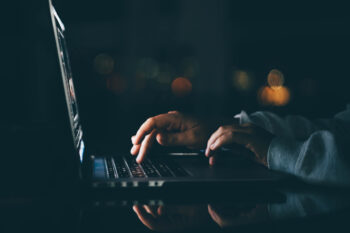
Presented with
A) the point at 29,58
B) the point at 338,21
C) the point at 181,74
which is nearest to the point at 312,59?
the point at 338,21

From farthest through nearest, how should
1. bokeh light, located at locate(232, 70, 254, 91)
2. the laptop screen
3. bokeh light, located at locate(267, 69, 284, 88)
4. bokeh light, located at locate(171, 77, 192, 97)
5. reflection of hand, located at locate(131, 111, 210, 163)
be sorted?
bokeh light, located at locate(267, 69, 284, 88) → bokeh light, located at locate(232, 70, 254, 91) → bokeh light, located at locate(171, 77, 192, 97) → reflection of hand, located at locate(131, 111, 210, 163) → the laptop screen

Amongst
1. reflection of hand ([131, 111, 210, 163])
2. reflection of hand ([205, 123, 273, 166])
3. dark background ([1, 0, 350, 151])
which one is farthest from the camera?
dark background ([1, 0, 350, 151])

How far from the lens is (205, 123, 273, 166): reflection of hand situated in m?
1.04

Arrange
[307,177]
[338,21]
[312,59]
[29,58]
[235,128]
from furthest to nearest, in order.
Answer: [312,59]
[338,21]
[29,58]
[235,128]
[307,177]

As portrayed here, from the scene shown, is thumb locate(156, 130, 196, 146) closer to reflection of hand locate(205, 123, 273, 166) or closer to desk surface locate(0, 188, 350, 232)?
reflection of hand locate(205, 123, 273, 166)

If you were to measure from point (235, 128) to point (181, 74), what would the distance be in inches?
170

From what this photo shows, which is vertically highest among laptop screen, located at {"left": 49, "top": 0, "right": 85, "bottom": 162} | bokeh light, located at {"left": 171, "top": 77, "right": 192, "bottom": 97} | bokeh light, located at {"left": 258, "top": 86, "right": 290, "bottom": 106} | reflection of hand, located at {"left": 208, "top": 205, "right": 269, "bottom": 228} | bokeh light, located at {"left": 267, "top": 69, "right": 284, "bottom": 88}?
laptop screen, located at {"left": 49, "top": 0, "right": 85, "bottom": 162}

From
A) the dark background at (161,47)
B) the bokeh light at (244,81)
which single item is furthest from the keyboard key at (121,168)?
the bokeh light at (244,81)

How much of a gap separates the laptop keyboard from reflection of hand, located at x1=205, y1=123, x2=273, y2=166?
0.12m

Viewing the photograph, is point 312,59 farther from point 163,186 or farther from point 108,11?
point 163,186

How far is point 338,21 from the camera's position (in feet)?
24.4

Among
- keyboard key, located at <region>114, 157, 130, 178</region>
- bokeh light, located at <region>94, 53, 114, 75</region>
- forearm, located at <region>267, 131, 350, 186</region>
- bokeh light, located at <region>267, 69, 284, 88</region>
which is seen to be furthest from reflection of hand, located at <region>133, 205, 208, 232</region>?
bokeh light, located at <region>267, 69, 284, 88</region>

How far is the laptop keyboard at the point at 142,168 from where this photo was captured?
0.93 metres

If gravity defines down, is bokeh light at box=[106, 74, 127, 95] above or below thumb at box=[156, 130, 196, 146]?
below
